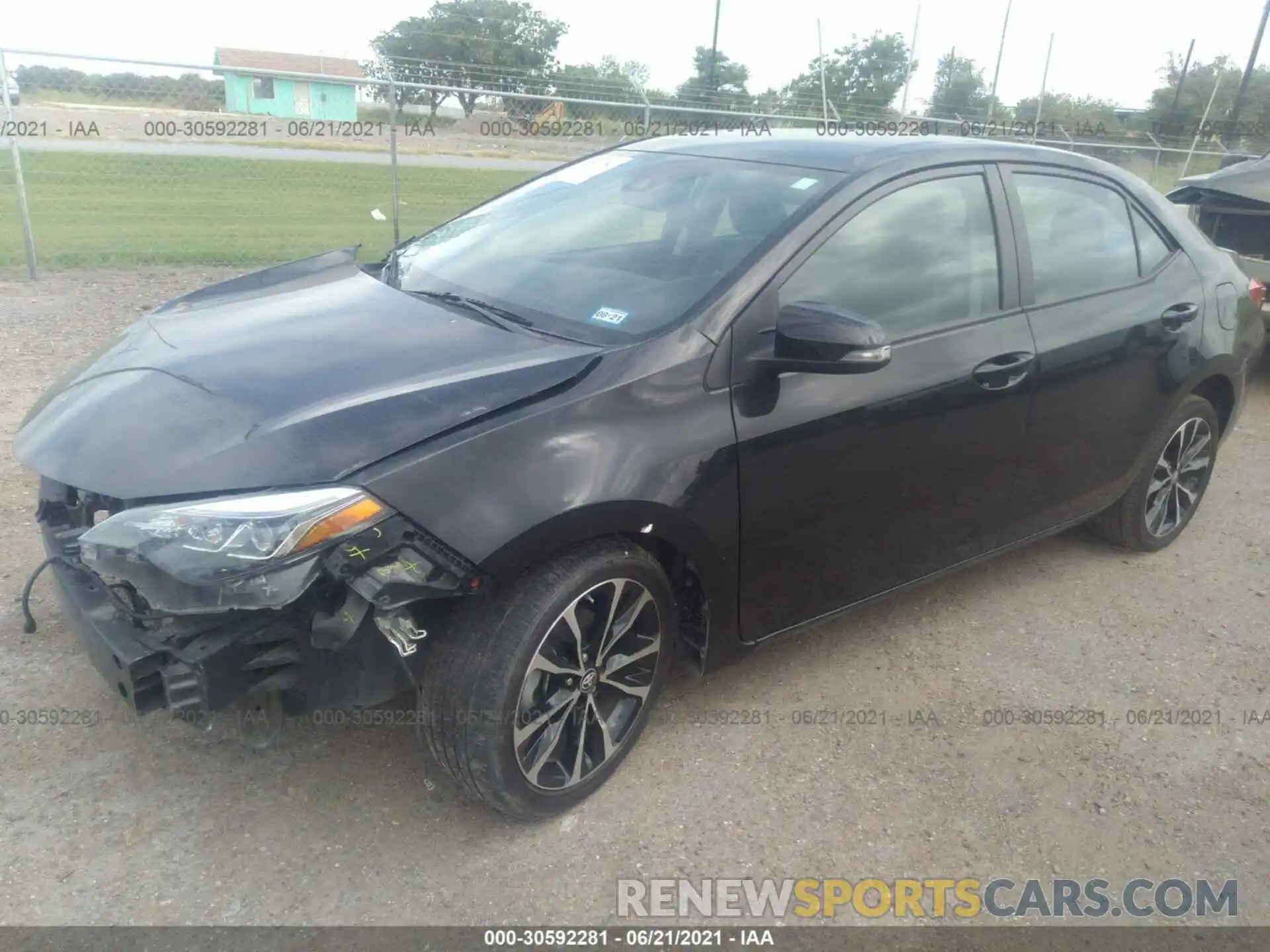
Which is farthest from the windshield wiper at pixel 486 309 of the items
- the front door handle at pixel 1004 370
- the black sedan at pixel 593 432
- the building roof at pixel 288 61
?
the building roof at pixel 288 61

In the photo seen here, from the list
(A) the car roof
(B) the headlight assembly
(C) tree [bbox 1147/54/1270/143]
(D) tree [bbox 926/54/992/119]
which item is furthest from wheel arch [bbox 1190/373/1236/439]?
(C) tree [bbox 1147/54/1270/143]

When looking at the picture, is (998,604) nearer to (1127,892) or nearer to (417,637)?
(1127,892)

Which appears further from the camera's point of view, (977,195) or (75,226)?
(75,226)

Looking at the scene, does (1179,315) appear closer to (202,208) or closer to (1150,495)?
(1150,495)

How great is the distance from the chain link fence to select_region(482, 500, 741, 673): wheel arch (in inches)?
256

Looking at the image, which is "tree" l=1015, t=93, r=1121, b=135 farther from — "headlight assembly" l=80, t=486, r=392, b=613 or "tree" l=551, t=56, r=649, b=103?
"headlight assembly" l=80, t=486, r=392, b=613

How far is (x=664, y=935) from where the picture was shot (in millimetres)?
2459

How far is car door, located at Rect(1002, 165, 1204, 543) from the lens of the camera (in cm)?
363

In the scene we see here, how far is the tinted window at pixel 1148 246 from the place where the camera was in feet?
13.5

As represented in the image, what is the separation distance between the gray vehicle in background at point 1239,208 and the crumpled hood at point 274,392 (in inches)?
241

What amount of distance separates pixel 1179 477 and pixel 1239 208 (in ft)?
12.2

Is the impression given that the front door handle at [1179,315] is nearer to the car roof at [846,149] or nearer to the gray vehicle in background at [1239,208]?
the car roof at [846,149]

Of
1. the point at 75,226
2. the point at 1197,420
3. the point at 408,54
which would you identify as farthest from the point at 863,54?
the point at 1197,420

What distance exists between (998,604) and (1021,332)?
3.98ft
